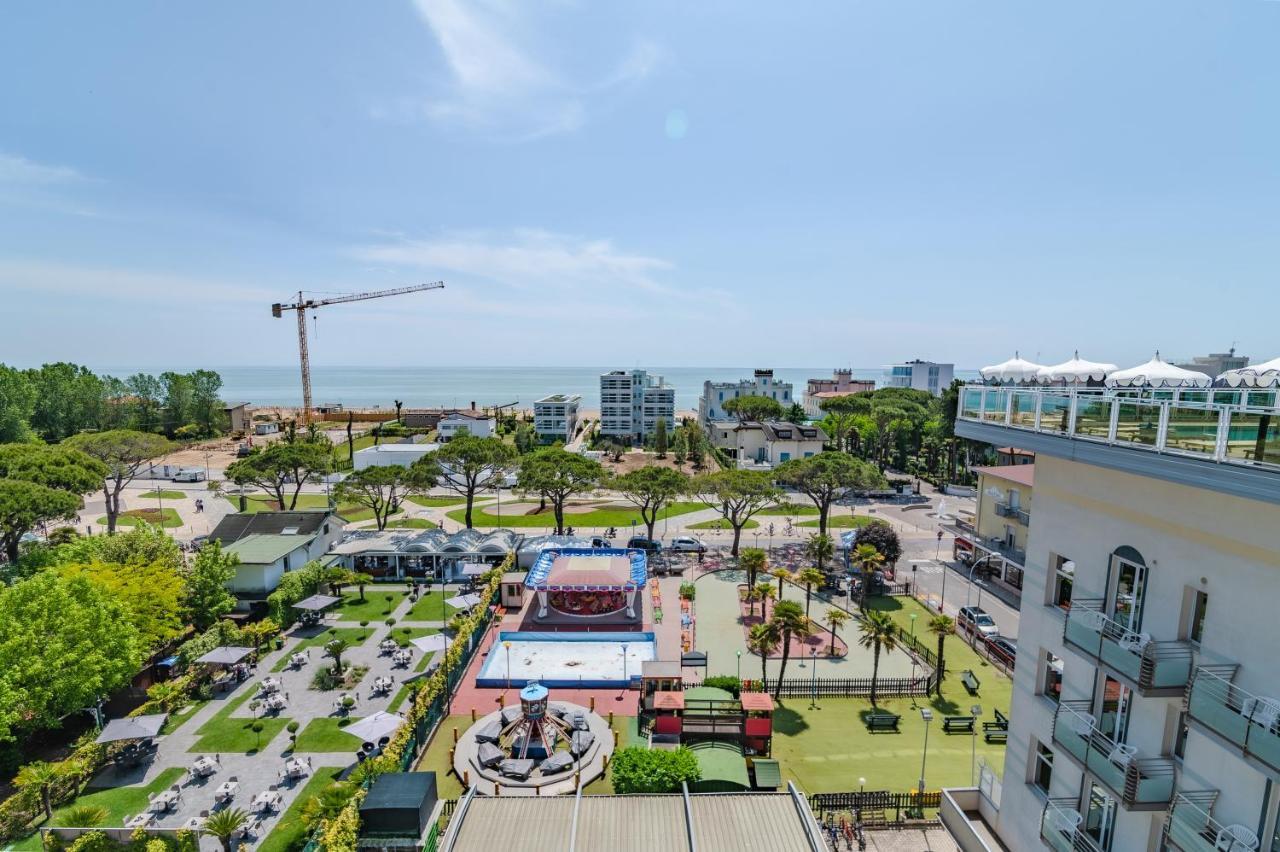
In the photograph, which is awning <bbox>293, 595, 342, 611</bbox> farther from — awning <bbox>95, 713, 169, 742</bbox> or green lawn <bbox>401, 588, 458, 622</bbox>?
awning <bbox>95, 713, 169, 742</bbox>

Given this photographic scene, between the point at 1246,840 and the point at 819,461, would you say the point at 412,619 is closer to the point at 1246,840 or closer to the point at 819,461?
the point at 819,461

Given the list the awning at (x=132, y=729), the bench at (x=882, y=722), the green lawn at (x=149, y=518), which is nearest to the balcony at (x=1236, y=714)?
the bench at (x=882, y=722)

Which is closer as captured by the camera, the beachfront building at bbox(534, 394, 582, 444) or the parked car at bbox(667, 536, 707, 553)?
the parked car at bbox(667, 536, 707, 553)

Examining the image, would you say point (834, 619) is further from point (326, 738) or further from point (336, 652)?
point (336, 652)

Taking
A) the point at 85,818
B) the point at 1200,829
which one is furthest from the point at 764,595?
the point at 85,818

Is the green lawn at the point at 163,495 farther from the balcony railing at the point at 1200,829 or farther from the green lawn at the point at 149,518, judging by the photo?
the balcony railing at the point at 1200,829

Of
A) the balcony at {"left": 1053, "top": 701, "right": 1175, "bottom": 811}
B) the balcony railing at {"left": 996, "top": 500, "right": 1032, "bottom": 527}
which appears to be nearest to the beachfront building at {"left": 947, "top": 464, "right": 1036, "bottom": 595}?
the balcony railing at {"left": 996, "top": 500, "right": 1032, "bottom": 527}
